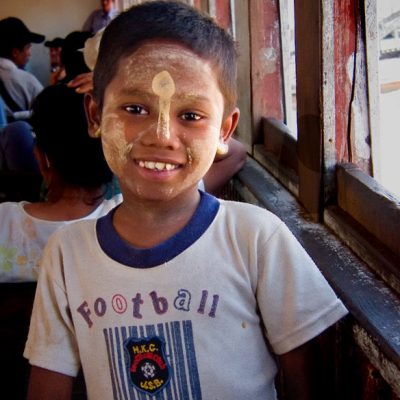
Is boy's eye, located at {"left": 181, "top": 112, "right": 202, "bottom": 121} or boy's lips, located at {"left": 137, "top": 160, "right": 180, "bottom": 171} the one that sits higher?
boy's eye, located at {"left": 181, "top": 112, "right": 202, "bottom": 121}

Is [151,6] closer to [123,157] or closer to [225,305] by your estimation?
[123,157]

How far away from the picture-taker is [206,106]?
1116 millimetres

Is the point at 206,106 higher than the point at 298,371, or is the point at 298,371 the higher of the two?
the point at 206,106

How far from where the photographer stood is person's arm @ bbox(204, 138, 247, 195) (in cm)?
223

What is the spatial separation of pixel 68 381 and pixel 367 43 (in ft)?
3.17

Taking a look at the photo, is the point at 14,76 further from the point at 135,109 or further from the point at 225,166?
the point at 135,109

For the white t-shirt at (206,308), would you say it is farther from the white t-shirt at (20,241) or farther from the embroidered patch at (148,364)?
the white t-shirt at (20,241)

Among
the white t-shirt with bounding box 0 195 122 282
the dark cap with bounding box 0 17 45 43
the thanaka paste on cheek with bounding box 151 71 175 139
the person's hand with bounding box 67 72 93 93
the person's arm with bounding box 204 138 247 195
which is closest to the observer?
the thanaka paste on cheek with bounding box 151 71 175 139

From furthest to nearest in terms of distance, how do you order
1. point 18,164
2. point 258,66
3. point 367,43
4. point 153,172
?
point 18,164 < point 258,66 < point 367,43 < point 153,172

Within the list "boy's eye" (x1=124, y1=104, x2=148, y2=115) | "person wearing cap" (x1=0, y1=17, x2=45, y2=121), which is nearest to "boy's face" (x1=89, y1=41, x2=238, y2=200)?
"boy's eye" (x1=124, y1=104, x2=148, y2=115)

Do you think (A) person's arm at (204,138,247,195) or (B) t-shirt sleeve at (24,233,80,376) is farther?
(A) person's arm at (204,138,247,195)

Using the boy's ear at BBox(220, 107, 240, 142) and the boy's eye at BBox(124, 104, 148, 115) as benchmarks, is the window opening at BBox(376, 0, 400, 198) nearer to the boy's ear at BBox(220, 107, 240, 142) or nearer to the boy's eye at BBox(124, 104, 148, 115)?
the boy's ear at BBox(220, 107, 240, 142)

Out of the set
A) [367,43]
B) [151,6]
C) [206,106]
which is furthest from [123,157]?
[367,43]

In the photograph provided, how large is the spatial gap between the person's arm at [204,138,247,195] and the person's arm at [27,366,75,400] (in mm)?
1103
